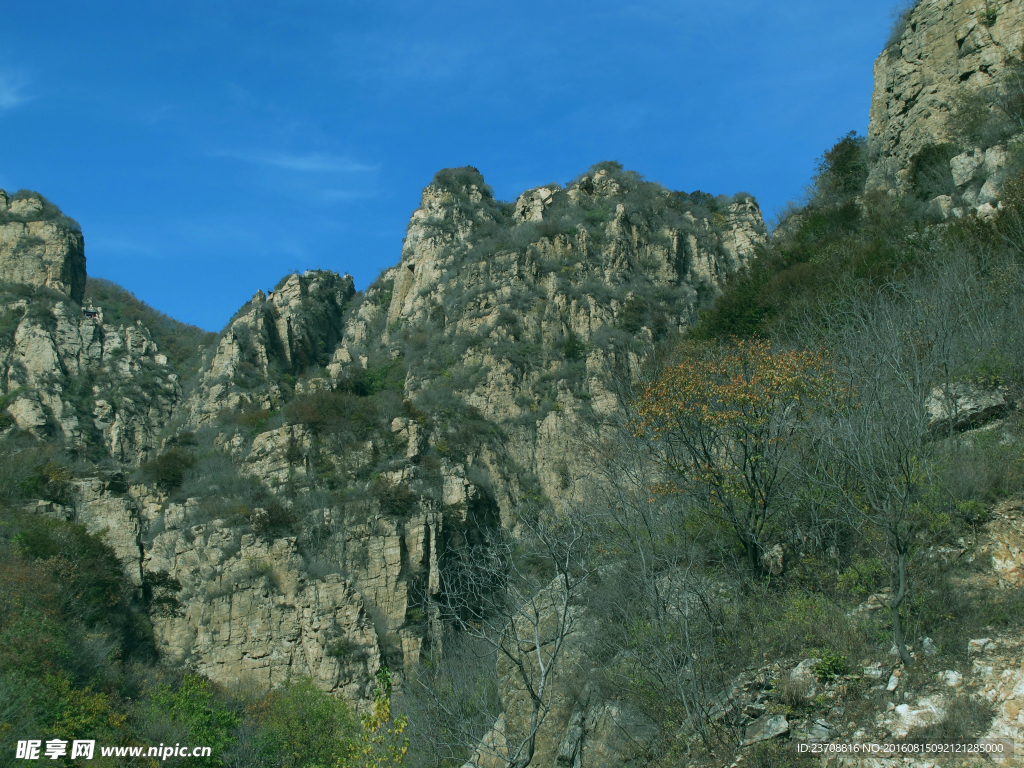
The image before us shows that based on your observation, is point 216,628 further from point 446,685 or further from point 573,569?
point 573,569

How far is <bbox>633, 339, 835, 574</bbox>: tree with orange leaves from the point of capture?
1272 cm

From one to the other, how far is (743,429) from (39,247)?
54793 millimetres

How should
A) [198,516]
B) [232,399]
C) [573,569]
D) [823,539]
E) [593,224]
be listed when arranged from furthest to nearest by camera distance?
[593,224]
[232,399]
[198,516]
[573,569]
[823,539]

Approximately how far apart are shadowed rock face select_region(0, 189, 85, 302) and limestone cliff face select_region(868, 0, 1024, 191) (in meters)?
50.1

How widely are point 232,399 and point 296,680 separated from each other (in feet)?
63.4

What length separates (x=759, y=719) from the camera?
9312 mm

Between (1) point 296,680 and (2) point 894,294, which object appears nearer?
(2) point 894,294

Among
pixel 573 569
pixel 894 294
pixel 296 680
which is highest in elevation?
pixel 894 294

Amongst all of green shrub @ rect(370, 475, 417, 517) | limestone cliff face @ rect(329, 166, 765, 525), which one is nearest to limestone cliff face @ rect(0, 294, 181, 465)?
limestone cliff face @ rect(329, 166, 765, 525)

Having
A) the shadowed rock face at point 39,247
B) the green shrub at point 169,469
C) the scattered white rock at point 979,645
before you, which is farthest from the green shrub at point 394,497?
the shadowed rock face at point 39,247

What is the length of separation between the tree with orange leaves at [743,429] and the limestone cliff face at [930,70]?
1588 cm

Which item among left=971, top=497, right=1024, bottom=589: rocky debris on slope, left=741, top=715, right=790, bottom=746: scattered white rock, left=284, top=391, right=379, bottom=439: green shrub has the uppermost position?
left=284, top=391, right=379, bottom=439: green shrub

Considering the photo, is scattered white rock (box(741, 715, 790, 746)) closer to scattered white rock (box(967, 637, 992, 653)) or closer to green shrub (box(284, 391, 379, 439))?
scattered white rock (box(967, 637, 992, 653))

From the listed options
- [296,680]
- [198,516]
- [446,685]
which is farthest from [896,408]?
[198,516]
